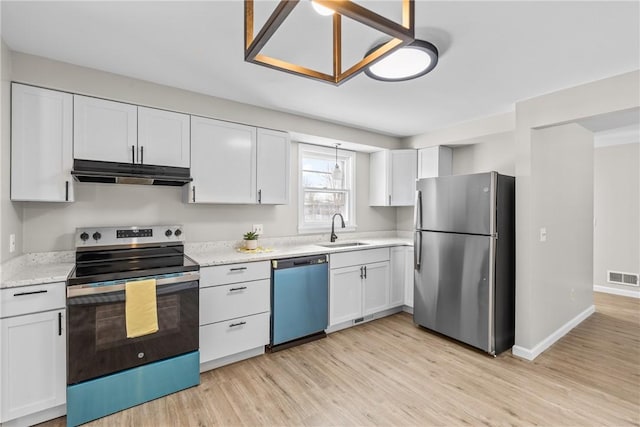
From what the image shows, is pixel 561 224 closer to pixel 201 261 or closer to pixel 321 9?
pixel 321 9

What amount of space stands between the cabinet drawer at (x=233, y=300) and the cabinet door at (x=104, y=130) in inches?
50.1

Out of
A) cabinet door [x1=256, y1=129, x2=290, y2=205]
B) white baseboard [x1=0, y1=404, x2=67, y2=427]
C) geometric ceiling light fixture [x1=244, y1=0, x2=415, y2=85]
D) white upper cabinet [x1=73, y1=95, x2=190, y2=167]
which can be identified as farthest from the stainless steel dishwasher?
geometric ceiling light fixture [x1=244, y1=0, x2=415, y2=85]

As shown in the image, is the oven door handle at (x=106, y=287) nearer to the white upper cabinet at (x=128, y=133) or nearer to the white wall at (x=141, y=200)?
the white wall at (x=141, y=200)

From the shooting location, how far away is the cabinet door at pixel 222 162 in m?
2.83

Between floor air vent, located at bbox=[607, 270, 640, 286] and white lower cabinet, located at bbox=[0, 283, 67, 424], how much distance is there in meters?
7.02

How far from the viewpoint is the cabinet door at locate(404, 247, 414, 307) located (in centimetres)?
396

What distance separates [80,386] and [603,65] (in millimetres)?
4238

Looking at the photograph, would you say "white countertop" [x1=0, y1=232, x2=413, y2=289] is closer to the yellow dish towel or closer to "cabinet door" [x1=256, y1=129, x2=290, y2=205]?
the yellow dish towel

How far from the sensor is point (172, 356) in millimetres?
2334

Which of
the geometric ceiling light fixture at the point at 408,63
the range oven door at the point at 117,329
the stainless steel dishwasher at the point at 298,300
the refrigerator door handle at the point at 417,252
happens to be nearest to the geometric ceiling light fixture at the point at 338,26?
the geometric ceiling light fixture at the point at 408,63

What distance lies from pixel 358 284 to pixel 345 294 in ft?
0.70

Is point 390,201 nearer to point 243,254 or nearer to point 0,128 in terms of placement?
point 243,254

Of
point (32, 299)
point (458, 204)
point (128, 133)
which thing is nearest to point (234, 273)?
point (32, 299)

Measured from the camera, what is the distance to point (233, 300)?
2721mm
